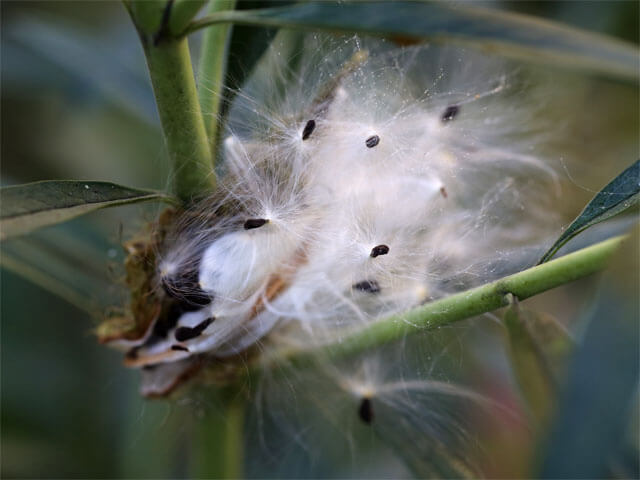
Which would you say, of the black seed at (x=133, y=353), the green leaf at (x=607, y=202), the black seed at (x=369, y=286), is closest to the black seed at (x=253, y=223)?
the black seed at (x=369, y=286)

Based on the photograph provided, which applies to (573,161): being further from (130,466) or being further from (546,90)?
(130,466)

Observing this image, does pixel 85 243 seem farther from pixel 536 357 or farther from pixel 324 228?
pixel 536 357

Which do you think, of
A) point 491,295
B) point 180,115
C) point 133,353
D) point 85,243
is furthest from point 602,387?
point 85,243

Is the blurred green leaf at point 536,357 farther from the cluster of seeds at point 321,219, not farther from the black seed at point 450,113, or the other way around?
the black seed at point 450,113

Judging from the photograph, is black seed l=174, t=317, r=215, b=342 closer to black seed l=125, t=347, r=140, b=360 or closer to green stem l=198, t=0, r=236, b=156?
black seed l=125, t=347, r=140, b=360

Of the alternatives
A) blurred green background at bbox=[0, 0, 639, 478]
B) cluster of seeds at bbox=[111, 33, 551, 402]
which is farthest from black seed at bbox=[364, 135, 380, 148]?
blurred green background at bbox=[0, 0, 639, 478]

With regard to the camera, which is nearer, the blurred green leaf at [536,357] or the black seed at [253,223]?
the black seed at [253,223]
